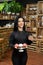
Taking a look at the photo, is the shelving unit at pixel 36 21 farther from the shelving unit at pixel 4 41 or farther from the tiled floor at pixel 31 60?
the shelving unit at pixel 4 41

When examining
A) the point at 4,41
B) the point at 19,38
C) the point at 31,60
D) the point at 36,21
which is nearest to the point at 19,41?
the point at 19,38

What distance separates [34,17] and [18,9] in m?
0.94

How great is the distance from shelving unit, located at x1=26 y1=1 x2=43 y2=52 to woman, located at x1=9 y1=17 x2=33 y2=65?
453cm

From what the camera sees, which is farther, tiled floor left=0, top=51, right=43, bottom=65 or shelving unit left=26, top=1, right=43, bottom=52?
shelving unit left=26, top=1, right=43, bottom=52

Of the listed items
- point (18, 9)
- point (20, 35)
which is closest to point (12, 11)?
point (18, 9)

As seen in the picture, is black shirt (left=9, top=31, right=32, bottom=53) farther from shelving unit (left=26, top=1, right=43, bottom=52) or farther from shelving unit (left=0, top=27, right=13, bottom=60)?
shelving unit (left=26, top=1, right=43, bottom=52)

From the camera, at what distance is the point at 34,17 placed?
876 cm

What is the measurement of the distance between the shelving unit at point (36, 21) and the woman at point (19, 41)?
14.9 ft

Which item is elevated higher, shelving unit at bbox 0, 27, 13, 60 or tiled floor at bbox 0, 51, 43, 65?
shelving unit at bbox 0, 27, 13, 60

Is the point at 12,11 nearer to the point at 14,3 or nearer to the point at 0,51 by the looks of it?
the point at 14,3

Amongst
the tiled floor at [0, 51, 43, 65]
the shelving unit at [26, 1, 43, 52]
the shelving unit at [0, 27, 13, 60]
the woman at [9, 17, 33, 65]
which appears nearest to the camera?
the woman at [9, 17, 33, 65]

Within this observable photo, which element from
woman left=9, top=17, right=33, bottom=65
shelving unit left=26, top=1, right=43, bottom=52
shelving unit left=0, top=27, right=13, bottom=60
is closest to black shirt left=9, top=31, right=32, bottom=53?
woman left=9, top=17, right=33, bottom=65

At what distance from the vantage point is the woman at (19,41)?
3.54 m

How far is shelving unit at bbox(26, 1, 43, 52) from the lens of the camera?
8289mm
